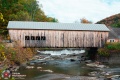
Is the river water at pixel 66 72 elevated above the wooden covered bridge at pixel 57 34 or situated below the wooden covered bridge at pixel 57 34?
below

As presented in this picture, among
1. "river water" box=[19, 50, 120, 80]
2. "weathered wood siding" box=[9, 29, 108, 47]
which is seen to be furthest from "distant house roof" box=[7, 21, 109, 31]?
"river water" box=[19, 50, 120, 80]

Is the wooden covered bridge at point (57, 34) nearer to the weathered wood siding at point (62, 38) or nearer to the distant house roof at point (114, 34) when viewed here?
the weathered wood siding at point (62, 38)

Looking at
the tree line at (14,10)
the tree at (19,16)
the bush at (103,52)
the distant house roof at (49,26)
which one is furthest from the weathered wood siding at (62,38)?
the tree at (19,16)

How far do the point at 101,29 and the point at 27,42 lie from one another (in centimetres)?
957

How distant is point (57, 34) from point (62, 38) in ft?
2.61

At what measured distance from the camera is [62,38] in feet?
109

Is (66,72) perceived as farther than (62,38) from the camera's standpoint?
No

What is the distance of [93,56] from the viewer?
117 feet

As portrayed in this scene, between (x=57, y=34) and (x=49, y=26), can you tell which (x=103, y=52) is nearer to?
Answer: (x=57, y=34)

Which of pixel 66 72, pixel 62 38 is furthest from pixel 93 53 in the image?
pixel 66 72

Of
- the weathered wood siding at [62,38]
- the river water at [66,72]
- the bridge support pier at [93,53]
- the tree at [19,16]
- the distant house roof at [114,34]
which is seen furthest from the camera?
the distant house roof at [114,34]

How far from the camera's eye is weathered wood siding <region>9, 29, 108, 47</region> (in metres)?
32.0

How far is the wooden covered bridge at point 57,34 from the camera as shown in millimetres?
31984

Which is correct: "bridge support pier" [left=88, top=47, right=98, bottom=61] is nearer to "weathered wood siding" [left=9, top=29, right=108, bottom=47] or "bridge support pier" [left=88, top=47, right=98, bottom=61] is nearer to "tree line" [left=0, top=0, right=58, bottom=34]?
"weathered wood siding" [left=9, top=29, right=108, bottom=47]
